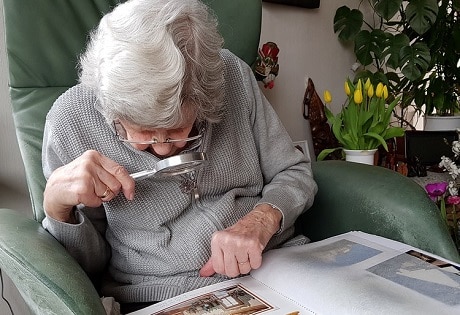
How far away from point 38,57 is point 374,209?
0.75 m

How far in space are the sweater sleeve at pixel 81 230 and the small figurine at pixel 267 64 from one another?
76 centimetres

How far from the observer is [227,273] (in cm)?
74

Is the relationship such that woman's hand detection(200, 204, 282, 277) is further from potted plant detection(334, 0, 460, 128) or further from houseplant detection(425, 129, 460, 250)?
potted plant detection(334, 0, 460, 128)

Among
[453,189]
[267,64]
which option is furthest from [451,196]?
[267,64]

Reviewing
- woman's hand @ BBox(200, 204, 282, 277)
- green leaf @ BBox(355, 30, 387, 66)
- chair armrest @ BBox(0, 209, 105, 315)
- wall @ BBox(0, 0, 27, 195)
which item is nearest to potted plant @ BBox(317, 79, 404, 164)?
green leaf @ BBox(355, 30, 387, 66)

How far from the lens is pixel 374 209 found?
941mm

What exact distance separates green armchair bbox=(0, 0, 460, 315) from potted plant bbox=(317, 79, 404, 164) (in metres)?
0.44

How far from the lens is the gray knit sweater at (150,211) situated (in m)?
0.81

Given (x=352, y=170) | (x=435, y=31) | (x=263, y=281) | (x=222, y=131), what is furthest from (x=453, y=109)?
(x=263, y=281)

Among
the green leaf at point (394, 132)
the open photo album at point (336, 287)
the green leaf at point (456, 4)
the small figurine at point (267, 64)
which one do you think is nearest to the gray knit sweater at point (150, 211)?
the open photo album at point (336, 287)

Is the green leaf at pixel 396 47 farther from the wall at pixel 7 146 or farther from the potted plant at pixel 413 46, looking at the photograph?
the wall at pixel 7 146

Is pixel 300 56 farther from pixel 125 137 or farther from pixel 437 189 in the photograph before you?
pixel 125 137

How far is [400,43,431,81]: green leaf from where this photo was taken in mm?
1723

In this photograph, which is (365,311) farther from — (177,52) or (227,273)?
(177,52)
